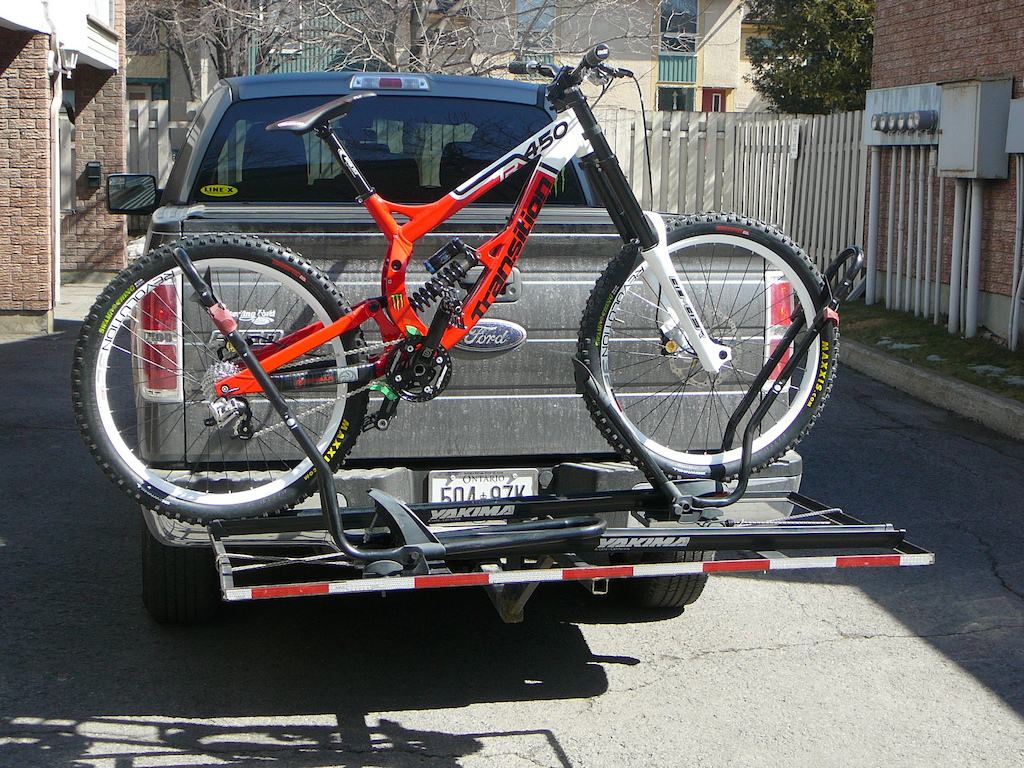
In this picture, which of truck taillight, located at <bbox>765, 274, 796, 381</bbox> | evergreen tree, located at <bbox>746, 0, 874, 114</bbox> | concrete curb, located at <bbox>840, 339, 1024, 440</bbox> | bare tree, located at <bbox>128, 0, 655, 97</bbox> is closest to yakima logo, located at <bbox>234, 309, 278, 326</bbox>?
truck taillight, located at <bbox>765, 274, 796, 381</bbox>

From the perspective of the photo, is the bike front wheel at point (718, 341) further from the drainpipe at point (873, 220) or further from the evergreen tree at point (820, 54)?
the evergreen tree at point (820, 54)

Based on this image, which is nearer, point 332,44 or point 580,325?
point 580,325

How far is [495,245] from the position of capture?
3885mm

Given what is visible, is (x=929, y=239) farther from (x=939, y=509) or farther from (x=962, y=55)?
(x=939, y=509)

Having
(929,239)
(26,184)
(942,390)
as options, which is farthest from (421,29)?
(942,390)

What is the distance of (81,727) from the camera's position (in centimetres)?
391

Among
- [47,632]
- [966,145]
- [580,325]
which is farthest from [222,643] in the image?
[966,145]

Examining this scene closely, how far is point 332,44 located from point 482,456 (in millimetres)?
16574

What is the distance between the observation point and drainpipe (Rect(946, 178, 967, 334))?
11969 millimetres

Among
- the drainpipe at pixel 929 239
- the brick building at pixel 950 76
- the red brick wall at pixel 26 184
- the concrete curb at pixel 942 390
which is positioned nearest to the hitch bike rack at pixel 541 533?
the concrete curb at pixel 942 390

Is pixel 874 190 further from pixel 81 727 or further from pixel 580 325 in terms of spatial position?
pixel 81 727

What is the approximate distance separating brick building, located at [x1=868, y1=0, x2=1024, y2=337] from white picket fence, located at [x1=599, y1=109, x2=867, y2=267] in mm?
928

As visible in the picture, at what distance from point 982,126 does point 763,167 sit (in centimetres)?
693

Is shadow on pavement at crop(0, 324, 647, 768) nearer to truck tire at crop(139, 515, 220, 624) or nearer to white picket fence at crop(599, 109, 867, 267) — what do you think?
truck tire at crop(139, 515, 220, 624)
